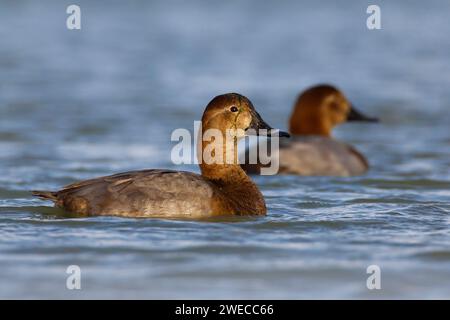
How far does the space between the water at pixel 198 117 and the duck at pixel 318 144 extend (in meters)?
0.32

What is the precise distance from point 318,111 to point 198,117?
3755 mm

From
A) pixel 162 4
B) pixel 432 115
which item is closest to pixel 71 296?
pixel 432 115

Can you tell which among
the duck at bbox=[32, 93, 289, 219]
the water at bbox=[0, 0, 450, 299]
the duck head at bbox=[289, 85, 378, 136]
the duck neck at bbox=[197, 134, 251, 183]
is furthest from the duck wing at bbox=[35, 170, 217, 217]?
the duck head at bbox=[289, 85, 378, 136]

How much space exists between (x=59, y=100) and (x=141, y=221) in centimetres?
1018

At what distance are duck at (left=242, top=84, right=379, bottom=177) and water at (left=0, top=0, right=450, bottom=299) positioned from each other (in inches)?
12.5

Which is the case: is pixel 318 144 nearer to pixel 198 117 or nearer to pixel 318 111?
pixel 318 111

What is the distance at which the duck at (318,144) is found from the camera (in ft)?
40.3

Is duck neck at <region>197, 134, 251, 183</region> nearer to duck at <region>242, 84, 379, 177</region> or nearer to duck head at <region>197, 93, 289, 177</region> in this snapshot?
duck head at <region>197, 93, 289, 177</region>

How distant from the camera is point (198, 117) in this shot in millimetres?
16891

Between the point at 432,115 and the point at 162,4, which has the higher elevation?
the point at 162,4

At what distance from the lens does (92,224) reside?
8375mm

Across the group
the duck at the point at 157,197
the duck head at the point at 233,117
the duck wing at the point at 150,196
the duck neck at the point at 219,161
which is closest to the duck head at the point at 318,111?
the duck head at the point at 233,117

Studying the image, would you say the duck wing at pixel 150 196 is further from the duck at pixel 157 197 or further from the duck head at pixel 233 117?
the duck head at pixel 233 117

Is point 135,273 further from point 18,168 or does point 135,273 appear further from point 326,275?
point 18,168
